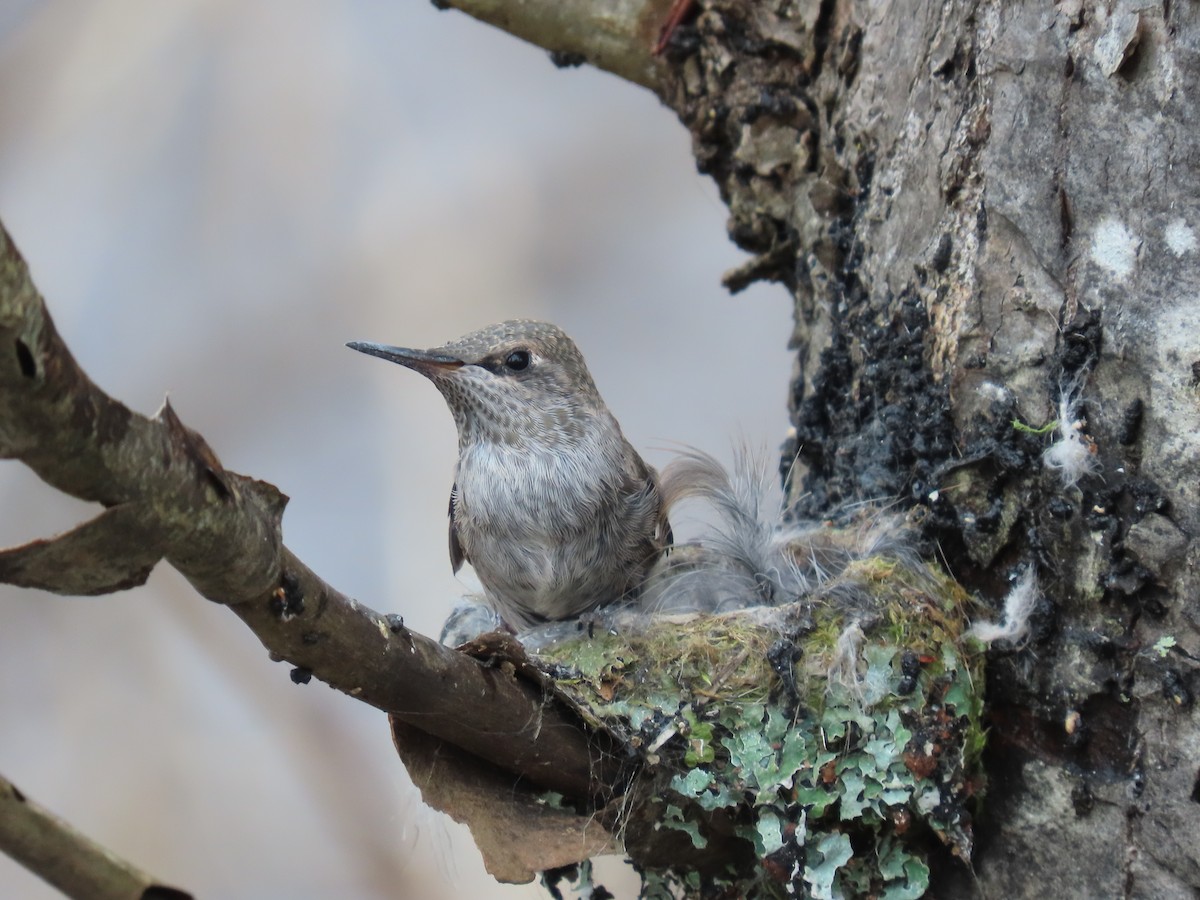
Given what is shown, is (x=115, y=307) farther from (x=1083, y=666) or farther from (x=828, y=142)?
(x=1083, y=666)

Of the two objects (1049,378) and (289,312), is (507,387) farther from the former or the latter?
(289,312)

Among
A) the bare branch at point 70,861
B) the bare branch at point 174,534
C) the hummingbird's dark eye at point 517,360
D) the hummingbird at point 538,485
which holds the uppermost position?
the hummingbird's dark eye at point 517,360

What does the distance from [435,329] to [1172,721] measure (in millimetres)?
3967

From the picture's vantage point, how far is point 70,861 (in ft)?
3.68

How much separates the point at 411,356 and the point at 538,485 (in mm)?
487

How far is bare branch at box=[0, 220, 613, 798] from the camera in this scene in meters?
1.10

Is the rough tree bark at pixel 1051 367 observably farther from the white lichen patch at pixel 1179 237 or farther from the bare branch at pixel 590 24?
the bare branch at pixel 590 24

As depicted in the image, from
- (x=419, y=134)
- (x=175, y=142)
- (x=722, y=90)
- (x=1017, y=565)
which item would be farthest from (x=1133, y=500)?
(x=175, y=142)

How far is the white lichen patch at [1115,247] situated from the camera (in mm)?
2217

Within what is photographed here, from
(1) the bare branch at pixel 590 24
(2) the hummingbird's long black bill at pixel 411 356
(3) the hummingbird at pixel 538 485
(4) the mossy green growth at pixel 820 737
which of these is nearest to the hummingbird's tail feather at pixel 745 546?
(3) the hummingbird at pixel 538 485

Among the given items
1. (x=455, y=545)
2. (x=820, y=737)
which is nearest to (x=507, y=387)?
(x=455, y=545)

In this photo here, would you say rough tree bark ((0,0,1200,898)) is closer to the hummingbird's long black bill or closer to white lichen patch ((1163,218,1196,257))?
white lichen patch ((1163,218,1196,257))

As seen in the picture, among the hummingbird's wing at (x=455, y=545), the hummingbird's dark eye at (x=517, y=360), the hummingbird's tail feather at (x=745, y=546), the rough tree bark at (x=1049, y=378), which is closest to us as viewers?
the rough tree bark at (x=1049, y=378)

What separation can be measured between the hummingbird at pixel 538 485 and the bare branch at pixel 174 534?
1458 mm
